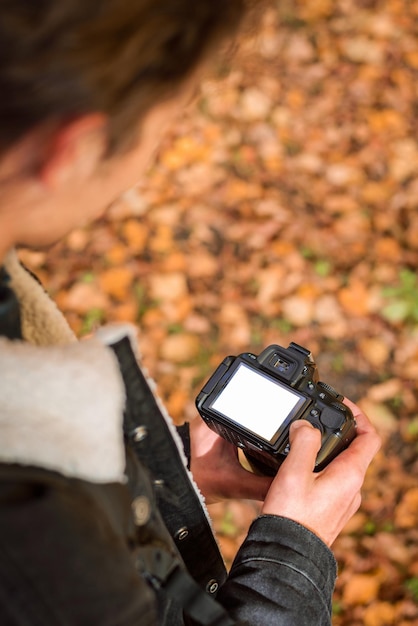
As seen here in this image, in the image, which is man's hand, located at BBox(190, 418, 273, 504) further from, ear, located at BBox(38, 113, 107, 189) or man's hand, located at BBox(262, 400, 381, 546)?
ear, located at BBox(38, 113, 107, 189)

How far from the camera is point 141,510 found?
90 centimetres

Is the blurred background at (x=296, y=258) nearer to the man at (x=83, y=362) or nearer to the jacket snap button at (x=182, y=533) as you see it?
the jacket snap button at (x=182, y=533)

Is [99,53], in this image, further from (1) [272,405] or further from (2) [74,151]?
(1) [272,405]

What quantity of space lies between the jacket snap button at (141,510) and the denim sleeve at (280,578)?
282 millimetres

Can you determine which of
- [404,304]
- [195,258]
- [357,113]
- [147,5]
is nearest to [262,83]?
[357,113]

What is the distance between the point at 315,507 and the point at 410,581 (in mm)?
1034

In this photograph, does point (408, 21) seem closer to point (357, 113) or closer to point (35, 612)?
point (357, 113)

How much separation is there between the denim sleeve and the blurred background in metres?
1.01

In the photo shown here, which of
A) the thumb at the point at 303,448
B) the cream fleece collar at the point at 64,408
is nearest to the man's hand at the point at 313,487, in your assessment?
the thumb at the point at 303,448

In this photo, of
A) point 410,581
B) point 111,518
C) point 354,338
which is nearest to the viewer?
point 111,518

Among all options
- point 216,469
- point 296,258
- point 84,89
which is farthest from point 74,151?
point 296,258

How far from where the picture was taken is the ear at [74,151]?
74cm

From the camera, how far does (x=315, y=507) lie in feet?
4.02

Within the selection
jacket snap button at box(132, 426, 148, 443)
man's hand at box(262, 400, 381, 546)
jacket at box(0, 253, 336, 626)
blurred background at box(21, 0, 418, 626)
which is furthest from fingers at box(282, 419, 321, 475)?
blurred background at box(21, 0, 418, 626)
